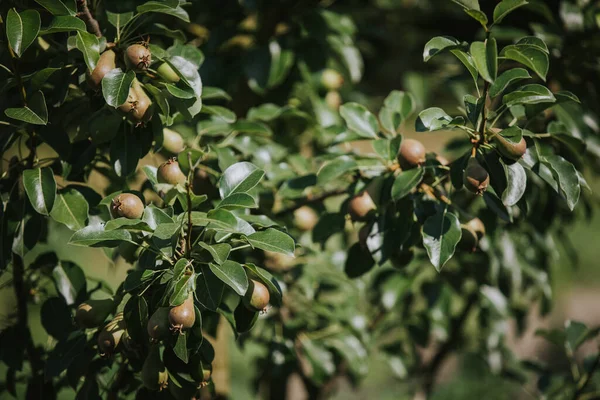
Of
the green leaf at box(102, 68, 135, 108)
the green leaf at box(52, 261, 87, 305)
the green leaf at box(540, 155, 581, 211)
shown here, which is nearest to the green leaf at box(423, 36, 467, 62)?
the green leaf at box(540, 155, 581, 211)

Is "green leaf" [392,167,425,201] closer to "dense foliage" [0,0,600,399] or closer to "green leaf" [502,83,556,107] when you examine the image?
"dense foliage" [0,0,600,399]

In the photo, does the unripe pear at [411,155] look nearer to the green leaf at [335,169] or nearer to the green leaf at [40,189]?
the green leaf at [335,169]

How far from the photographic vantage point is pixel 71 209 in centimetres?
103

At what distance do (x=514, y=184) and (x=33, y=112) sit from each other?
0.75 m

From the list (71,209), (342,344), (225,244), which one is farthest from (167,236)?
(342,344)

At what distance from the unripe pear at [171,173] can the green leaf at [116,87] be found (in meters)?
0.15

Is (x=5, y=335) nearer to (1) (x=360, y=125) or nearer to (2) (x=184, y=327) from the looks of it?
(2) (x=184, y=327)

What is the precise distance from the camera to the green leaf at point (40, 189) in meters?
0.96

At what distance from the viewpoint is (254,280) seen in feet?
3.02

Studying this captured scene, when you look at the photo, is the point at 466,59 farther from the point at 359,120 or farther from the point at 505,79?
the point at 359,120

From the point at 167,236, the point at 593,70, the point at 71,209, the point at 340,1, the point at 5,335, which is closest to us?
the point at 167,236

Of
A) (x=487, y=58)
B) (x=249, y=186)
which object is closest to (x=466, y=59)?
(x=487, y=58)

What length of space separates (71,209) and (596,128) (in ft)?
3.65

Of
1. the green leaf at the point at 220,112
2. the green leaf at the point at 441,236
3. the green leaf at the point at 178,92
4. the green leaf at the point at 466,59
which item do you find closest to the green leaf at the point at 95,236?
the green leaf at the point at 178,92
